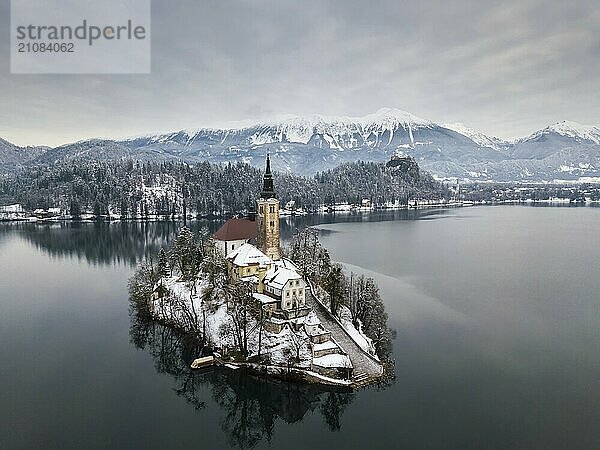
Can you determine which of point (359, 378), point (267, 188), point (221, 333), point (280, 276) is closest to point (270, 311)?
point (280, 276)

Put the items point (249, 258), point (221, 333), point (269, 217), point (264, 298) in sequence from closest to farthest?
point (221, 333), point (264, 298), point (249, 258), point (269, 217)

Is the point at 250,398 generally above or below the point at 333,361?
below

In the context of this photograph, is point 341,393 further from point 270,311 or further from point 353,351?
point 270,311

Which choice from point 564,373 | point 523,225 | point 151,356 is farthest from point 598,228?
point 151,356

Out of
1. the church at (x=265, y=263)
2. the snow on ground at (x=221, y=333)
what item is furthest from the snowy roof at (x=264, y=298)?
the snow on ground at (x=221, y=333)

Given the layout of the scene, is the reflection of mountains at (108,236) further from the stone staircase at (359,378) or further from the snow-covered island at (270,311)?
the stone staircase at (359,378)
